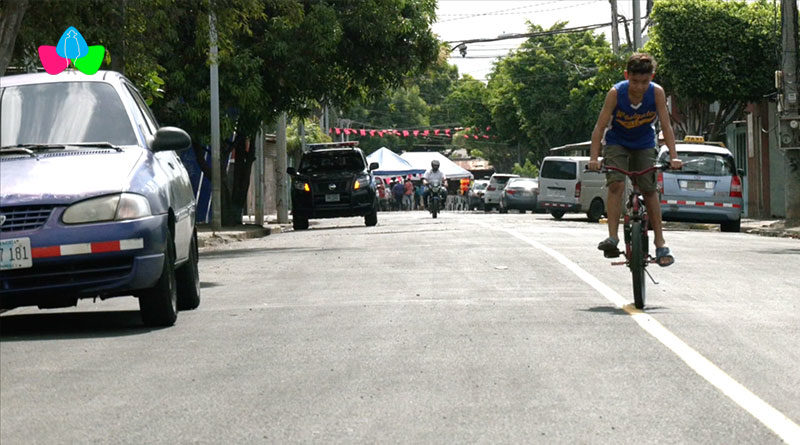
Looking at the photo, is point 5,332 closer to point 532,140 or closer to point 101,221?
point 101,221

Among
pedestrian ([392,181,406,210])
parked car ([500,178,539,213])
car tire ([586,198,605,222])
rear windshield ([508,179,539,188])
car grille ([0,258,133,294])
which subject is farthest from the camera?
pedestrian ([392,181,406,210])

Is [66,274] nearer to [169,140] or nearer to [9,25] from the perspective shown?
[169,140]

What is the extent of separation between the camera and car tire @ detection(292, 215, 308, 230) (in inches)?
1366

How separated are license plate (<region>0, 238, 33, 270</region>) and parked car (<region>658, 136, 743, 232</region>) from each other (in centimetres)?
2192

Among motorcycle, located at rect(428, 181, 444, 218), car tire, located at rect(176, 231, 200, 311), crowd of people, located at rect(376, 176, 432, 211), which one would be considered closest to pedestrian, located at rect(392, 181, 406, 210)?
crowd of people, located at rect(376, 176, 432, 211)

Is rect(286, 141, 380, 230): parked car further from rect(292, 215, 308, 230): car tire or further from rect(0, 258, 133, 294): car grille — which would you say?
rect(0, 258, 133, 294): car grille

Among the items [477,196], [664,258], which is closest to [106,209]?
[664,258]

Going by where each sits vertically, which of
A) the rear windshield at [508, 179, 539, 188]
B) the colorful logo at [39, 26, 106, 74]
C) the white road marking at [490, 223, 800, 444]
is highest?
the colorful logo at [39, 26, 106, 74]

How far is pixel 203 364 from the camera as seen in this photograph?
26.2 feet

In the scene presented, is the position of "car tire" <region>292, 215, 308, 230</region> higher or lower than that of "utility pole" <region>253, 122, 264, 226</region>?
lower

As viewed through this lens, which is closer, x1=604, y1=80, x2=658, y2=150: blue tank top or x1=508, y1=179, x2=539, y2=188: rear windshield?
x1=604, y1=80, x2=658, y2=150: blue tank top

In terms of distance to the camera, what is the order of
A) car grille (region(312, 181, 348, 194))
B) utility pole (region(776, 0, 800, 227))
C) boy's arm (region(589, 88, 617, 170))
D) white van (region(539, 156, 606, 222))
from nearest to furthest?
boy's arm (region(589, 88, 617, 170)) < utility pole (region(776, 0, 800, 227)) < car grille (region(312, 181, 348, 194)) < white van (region(539, 156, 606, 222))

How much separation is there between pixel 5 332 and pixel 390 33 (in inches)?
883

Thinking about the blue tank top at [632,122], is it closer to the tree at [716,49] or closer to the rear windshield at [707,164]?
the rear windshield at [707,164]
